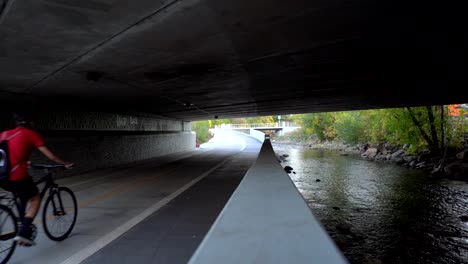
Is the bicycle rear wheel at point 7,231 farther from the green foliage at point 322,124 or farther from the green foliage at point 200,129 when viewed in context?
the green foliage at point 322,124

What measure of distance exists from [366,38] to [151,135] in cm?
2028

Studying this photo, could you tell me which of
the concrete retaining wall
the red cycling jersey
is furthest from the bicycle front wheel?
the concrete retaining wall

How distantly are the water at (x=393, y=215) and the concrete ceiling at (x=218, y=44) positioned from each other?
16.4 feet

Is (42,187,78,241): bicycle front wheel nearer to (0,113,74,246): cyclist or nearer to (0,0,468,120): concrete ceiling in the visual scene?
(0,113,74,246): cyclist

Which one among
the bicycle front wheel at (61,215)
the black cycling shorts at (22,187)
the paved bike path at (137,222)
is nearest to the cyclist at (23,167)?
the black cycling shorts at (22,187)

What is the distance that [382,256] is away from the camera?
7.54m

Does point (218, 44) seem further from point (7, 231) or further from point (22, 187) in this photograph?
point (7, 231)

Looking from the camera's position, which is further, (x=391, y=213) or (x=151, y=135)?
(x=151, y=135)

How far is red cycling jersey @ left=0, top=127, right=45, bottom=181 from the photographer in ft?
14.3

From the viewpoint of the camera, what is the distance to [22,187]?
446 cm

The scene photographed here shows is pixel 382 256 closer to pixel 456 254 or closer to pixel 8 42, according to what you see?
pixel 456 254

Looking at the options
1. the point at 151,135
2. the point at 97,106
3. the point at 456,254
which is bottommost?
the point at 456,254

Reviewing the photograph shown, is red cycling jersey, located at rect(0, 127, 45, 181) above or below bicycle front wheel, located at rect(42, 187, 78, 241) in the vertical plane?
above

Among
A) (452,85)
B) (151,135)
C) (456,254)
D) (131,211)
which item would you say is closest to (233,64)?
(131,211)
